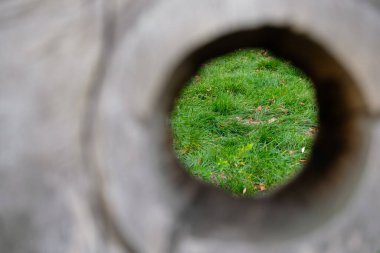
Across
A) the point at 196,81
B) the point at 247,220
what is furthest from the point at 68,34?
the point at 196,81

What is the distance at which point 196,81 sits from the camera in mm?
4555

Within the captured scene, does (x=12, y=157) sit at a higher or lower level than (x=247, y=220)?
lower

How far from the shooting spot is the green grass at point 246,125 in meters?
2.96

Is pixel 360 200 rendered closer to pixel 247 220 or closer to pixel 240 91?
pixel 247 220

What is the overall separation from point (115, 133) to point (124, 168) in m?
0.08

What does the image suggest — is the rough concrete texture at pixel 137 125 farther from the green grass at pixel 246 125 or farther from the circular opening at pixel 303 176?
the green grass at pixel 246 125

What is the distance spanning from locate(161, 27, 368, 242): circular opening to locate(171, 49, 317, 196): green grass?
1373mm

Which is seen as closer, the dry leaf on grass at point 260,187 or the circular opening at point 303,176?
the circular opening at point 303,176

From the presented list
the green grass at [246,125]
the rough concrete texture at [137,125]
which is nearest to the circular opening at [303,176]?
the rough concrete texture at [137,125]

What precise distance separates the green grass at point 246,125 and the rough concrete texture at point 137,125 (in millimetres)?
1497

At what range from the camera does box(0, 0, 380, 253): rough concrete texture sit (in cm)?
112

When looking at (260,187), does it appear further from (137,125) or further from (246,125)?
(137,125)

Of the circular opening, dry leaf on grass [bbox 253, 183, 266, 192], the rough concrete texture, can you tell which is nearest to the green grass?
dry leaf on grass [bbox 253, 183, 266, 192]

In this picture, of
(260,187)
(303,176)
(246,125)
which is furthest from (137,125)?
(246,125)
